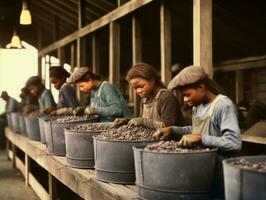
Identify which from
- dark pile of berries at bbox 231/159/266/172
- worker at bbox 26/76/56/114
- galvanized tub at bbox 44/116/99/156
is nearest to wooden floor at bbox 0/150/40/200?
worker at bbox 26/76/56/114

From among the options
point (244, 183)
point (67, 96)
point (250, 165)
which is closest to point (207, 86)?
point (250, 165)

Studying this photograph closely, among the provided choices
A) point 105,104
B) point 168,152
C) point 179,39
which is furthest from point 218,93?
point 179,39

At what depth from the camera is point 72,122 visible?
4.40 meters

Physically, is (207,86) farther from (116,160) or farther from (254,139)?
(254,139)

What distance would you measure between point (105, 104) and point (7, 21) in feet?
31.8

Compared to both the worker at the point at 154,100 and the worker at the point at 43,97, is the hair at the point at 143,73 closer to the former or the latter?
the worker at the point at 154,100

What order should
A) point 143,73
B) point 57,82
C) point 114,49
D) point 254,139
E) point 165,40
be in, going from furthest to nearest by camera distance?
1. point 114,49
2. point 57,82
3. point 165,40
4. point 254,139
5. point 143,73

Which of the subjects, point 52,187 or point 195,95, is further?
point 52,187

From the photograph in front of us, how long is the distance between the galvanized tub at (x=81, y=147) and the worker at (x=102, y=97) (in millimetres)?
351

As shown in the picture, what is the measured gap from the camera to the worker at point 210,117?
2.45 meters

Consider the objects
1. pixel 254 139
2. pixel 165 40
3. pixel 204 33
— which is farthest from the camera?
pixel 165 40

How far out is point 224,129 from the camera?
2.45 metres

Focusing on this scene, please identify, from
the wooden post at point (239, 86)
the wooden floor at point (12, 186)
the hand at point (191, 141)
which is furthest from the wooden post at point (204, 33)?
the wooden post at point (239, 86)

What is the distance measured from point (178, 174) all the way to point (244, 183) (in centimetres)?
51
